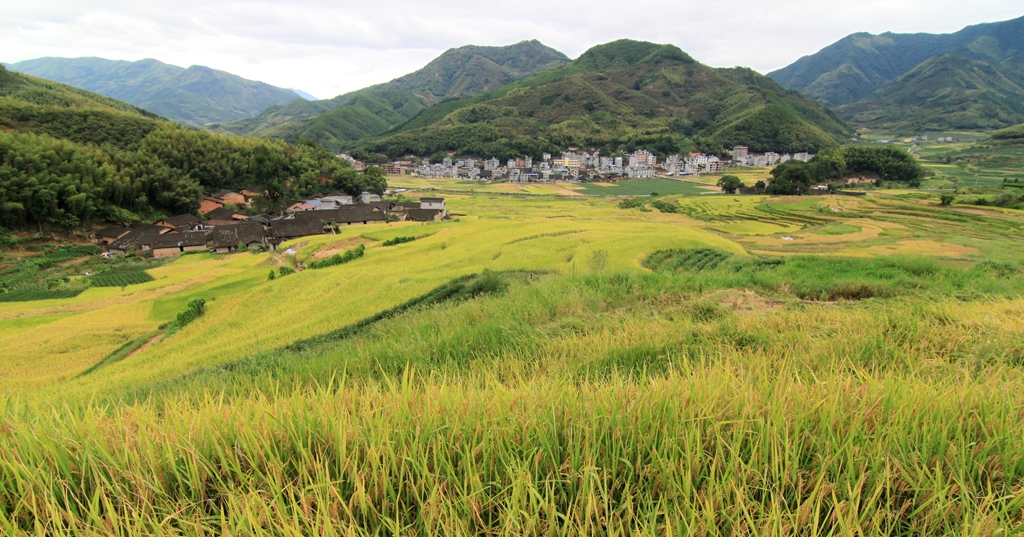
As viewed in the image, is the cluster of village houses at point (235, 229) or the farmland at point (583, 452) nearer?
the farmland at point (583, 452)

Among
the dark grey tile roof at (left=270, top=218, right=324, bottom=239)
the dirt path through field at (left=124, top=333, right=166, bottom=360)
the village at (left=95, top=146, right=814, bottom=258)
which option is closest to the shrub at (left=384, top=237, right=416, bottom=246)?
the dirt path through field at (left=124, top=333, right=166, bottom=360)

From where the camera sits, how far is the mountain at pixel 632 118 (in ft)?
415

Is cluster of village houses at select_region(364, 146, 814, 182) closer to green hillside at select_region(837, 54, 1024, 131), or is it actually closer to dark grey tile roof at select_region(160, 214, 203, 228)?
dark grey tile roof at select_region(160, 214, 203, 228)

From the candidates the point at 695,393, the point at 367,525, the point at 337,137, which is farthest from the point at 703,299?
the point at 337,137

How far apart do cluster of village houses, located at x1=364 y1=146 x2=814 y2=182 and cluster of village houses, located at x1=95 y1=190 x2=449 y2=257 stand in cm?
5789

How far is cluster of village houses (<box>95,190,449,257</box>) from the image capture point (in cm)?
3941

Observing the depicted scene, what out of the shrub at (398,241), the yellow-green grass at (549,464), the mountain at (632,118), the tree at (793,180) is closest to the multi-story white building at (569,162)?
the mountain at (632,118)

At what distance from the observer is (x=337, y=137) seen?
169 m

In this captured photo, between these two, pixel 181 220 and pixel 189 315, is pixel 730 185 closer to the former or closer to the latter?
pixel 189 315

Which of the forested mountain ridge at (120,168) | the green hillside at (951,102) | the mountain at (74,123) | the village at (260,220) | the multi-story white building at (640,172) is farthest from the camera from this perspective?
the green hillside at (951,102)

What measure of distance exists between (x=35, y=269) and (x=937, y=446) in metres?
50.5

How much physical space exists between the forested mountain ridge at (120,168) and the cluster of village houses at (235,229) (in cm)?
358

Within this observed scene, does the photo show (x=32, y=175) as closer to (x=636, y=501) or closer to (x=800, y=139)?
(x=636, y=501)

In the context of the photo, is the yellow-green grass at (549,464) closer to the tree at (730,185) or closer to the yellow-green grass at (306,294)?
the yellow-green grass at (306,294)
